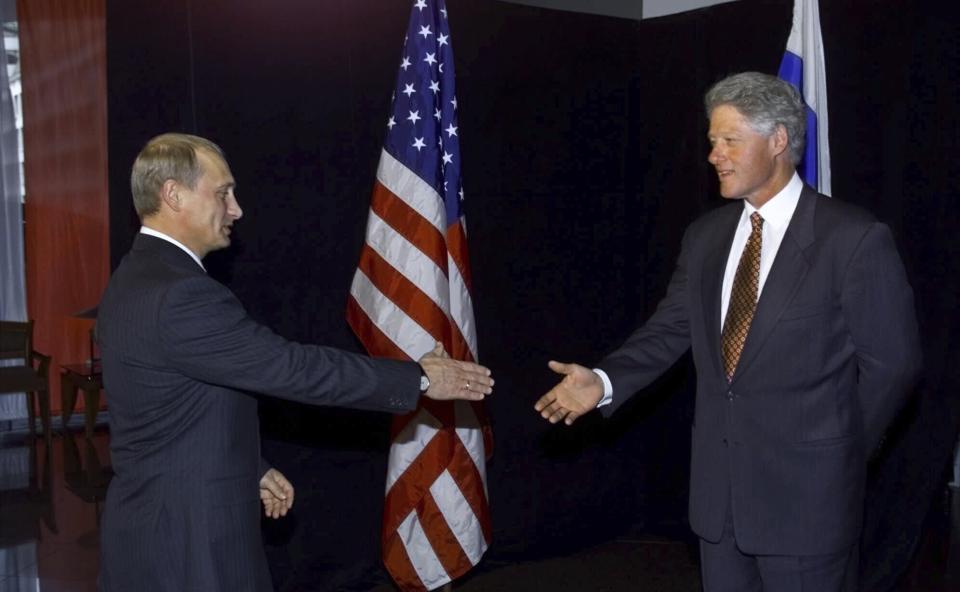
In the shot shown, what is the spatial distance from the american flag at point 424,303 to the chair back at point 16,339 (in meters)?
4.19

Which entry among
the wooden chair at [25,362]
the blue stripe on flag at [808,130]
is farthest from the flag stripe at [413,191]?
the wooden chair at [25,362]

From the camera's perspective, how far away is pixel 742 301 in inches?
108

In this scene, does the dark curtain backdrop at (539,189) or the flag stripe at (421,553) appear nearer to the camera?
the dark curtain backdrop at (539,189)

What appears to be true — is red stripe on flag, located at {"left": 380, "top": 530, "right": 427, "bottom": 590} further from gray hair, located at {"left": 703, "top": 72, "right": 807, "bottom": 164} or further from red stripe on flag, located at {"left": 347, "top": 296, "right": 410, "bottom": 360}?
gray hair, located at {"left": 703, "top": 72, "right": 807, "bottom": 164}

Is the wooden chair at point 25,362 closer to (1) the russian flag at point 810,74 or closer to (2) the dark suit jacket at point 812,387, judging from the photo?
(1) the russian flag at point 810,74

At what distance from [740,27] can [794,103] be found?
2.37m

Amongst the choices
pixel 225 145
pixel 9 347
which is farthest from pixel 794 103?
pixel 9 347

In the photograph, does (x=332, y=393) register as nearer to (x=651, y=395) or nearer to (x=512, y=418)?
(x=512, y=418)

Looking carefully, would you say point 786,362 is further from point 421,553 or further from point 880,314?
point 421,553

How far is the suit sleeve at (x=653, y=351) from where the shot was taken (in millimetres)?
3143

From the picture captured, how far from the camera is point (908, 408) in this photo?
4.44 metres

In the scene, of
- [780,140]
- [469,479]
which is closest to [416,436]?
[469,479]

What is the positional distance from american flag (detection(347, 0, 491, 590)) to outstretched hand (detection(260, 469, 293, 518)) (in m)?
1.39

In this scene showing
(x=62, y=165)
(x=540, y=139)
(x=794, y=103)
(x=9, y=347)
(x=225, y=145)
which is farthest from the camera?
(x=62, y=165)
